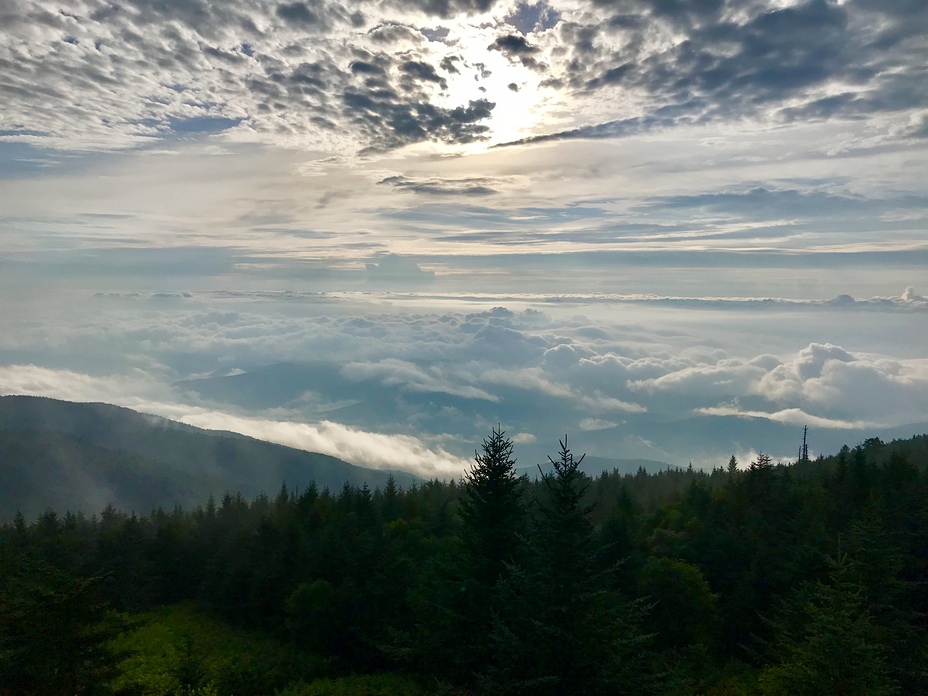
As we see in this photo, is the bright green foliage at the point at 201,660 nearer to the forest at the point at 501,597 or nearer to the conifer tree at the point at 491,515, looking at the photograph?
the forest at the point at 501,597

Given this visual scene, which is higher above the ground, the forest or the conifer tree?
the conifer tree

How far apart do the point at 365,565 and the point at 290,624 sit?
289 inches

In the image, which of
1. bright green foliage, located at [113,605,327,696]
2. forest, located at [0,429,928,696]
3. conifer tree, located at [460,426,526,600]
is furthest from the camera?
bright green foliage, located at [113,605,327,696]

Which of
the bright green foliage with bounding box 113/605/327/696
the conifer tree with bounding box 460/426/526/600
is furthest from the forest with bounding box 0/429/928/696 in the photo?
the bright green foliage with bounding box 113/605/327/696

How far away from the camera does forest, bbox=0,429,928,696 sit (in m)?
18.4

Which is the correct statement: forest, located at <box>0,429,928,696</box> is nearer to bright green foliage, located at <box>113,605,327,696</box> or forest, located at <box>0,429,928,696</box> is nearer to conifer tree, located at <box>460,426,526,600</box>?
conifer tree, located at <box>460,426,526,600</box>

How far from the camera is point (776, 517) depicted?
60062mm

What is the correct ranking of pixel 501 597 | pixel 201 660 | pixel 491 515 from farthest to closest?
pixel 201 660 → pixel 491 515 → pixel 501 597

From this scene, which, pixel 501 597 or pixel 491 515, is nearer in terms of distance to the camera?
pixel 501 597

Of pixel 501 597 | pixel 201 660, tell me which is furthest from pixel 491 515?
pixel 201 660

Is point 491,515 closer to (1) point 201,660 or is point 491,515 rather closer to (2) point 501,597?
(2) point 501,597

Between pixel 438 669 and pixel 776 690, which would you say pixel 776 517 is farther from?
pixel 438 669

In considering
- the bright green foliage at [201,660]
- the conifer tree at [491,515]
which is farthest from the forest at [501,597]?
the bright green foliage at [201,660]

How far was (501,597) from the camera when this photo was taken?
19.6 metres
